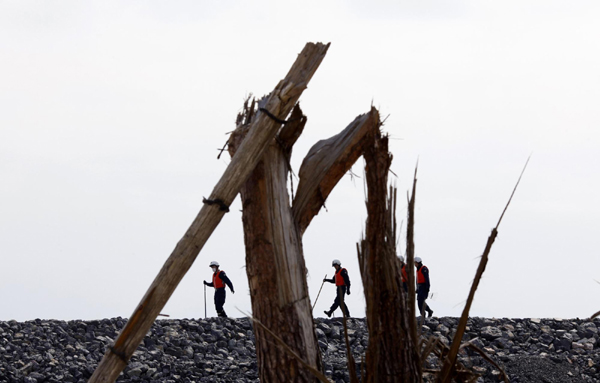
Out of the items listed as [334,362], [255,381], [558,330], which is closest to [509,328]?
[558,330]

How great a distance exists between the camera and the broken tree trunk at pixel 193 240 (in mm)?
4238

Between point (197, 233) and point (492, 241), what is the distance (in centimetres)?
183

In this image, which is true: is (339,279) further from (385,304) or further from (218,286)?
(385,304)

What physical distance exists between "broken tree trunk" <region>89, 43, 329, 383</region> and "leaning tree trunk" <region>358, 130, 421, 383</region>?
858mm

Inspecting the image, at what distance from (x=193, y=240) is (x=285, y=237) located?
0.61 m

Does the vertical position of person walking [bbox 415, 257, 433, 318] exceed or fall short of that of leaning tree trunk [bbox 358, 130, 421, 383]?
it exceeds it

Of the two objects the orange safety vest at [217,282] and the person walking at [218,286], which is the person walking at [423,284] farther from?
the orange safety vest at [217,282]

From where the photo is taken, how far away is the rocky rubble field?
31.4 ft

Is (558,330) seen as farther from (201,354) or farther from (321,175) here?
(321,175)

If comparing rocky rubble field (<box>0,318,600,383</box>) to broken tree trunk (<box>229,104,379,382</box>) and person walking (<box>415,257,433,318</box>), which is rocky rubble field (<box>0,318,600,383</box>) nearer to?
person walking (<box>415,257,433,318</box>)

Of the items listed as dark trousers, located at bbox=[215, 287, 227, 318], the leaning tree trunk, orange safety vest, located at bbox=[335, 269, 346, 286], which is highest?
orange safety vest, located at bbox=[335, 269, 346, 286]

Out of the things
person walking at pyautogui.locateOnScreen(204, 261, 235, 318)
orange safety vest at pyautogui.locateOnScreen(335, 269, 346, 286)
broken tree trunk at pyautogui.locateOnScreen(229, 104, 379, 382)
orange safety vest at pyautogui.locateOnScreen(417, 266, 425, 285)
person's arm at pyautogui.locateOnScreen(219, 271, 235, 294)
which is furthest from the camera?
person walking at pyautogui.locateOnScreen(204, 261, 235, 318)

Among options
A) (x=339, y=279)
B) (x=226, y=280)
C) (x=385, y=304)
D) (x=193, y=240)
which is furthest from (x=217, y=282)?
(x=385, y=304)

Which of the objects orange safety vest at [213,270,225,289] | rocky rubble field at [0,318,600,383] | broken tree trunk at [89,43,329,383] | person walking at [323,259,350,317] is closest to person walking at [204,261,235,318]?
orange safety vest at [213,270,225,289]
